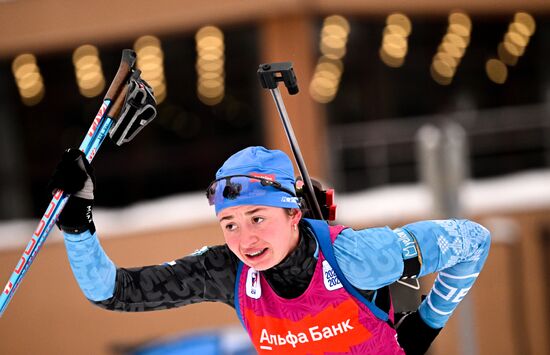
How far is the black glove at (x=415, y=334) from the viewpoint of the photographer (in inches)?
131

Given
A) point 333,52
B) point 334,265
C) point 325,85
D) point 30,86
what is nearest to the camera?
point 334,265

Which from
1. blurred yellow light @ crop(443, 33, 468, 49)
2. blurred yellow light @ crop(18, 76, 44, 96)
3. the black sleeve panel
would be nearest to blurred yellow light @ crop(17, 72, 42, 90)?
blurred yellow light @ crop(18, 76, 44, 96)

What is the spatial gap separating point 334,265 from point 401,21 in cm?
862

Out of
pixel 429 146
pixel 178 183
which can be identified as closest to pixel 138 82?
pixel 429 146

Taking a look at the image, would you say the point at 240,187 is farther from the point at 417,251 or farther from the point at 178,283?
the point at 417,251

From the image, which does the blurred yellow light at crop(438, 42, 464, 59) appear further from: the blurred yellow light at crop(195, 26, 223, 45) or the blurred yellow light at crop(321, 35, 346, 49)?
the blurred yellow light at crop(195, 26, 223, 45)

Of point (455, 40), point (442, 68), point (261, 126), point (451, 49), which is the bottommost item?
point (261, 126)

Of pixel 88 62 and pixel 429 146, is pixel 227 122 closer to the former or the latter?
pixel 88 62

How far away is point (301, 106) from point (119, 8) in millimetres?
2291

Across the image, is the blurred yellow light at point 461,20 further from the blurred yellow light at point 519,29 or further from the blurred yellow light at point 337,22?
the blurred yellow light at point 337,22

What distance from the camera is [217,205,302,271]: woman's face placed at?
294cm

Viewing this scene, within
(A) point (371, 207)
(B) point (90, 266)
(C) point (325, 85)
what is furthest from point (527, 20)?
(B) point (90, 266)

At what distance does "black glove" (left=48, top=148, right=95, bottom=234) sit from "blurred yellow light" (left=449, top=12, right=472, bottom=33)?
9281mm

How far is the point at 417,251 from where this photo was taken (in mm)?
3025
